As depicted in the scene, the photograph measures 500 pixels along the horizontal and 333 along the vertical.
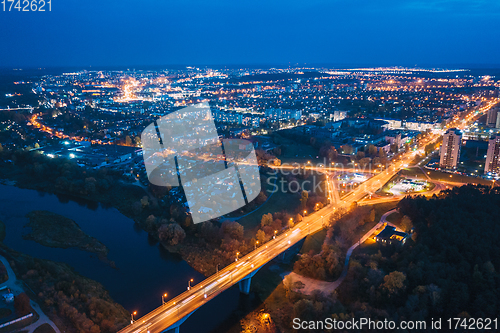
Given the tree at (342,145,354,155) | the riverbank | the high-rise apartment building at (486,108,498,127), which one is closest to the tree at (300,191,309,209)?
the riverbank

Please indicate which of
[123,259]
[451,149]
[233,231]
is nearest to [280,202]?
[233,231]

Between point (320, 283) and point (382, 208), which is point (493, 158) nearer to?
point (382, 208)

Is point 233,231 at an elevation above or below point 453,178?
below

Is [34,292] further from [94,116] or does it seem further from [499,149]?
[94,116]

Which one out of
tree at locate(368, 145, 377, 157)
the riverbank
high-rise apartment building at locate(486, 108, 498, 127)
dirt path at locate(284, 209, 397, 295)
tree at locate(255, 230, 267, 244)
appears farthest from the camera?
high-rise apartment building at locate(486, 108, 498, 127)

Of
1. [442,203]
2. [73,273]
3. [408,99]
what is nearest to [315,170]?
[442,203]

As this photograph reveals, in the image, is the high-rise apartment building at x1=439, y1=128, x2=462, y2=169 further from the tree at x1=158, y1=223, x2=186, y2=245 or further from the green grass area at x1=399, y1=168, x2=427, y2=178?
the tree at x1=158, y1=223, x2=186, y2=245
